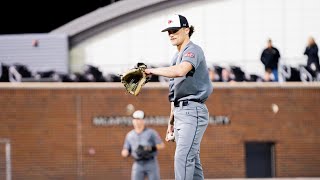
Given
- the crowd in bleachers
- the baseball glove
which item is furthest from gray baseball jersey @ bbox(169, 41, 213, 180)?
the crowd in bleachers

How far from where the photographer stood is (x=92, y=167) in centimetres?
2486

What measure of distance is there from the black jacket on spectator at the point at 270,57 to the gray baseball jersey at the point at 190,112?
16011 mm

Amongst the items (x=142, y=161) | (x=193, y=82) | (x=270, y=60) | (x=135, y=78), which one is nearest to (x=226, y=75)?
(x=270, y=60)

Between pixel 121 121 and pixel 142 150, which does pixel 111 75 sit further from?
pixel 142 150

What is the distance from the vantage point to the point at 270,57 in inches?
963

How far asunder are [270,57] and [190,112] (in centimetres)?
1626

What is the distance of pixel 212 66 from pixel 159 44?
4294mm

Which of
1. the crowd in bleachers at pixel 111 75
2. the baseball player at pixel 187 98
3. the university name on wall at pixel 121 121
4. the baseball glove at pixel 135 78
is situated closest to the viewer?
the baseball glove at pixel 135 78

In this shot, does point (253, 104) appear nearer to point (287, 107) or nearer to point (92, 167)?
point (287, 107)

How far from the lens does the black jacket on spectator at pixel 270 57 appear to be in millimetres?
24422

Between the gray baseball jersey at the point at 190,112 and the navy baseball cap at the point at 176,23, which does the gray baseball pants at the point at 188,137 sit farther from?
the navy baseball cap at the point at 176,23

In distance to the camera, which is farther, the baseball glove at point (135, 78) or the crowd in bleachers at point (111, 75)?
the crowd in bleachers at point (111, 75)

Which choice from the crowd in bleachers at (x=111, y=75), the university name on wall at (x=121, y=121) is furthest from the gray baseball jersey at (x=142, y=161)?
the university name on wall at (x=121, y=121)

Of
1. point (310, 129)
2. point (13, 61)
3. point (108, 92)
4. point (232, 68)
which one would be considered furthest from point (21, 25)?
point (310, 129)
